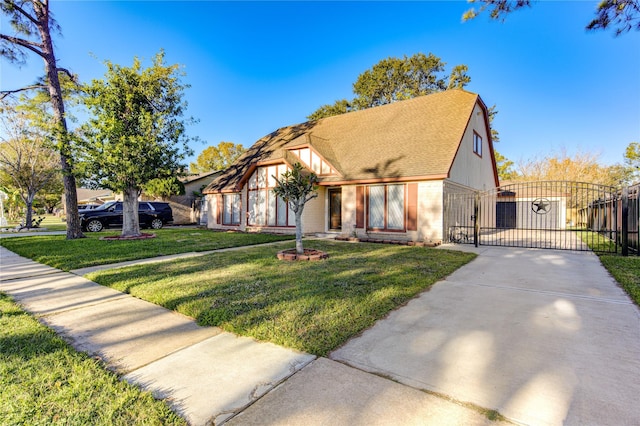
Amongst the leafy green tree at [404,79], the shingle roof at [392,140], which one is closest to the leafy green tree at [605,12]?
the shingle roof at [392,140]

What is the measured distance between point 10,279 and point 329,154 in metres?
11.5

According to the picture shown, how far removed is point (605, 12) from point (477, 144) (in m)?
8.79

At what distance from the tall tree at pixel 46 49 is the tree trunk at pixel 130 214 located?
5.69 feet

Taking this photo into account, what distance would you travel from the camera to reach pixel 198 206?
958 inches

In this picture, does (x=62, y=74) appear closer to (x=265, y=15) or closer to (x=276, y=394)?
(x=265, y=15)

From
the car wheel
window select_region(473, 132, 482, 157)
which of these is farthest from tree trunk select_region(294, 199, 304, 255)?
the car wheel

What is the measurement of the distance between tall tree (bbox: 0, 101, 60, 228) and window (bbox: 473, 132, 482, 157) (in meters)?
22.8

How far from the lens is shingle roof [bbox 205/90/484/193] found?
11633mm

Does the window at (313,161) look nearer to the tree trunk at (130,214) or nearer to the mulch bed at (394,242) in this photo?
the mulch bed at (394,242)

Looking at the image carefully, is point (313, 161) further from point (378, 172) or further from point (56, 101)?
point (56, 101)

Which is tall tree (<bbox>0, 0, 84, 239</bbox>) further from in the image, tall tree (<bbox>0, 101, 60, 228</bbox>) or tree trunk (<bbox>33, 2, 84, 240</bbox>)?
→ tall tree (<bbox>0, 101, 60, 228</bbox>)

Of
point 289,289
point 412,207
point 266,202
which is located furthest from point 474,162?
point 289,289

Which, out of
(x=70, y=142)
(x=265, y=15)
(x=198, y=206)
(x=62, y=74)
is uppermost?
(x=265, y=15)

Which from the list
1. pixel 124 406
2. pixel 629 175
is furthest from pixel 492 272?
pixel 629 175
